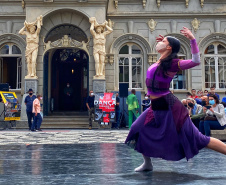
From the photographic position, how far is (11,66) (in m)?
18.0

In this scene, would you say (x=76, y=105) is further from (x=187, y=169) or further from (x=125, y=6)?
(x=187, y=169)

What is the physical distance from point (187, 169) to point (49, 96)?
14751mm

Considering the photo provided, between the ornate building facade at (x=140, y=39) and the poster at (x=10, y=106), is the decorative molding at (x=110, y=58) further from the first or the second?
the poster at (x=10, y=106)

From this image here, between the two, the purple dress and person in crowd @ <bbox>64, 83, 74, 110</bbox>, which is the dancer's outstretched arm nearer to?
the purple dress

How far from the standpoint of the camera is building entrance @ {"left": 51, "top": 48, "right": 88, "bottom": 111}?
19.9 m

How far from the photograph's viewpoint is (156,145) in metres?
4.04

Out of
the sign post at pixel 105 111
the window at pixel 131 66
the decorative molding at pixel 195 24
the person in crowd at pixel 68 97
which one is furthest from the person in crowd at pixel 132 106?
the person in crowd at pixel 68 97

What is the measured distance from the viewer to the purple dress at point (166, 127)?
396cm

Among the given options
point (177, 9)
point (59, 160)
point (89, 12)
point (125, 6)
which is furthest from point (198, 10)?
point (59, 160)

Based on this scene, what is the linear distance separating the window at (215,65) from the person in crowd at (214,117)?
9.24 meters

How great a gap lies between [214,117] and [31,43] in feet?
34.2

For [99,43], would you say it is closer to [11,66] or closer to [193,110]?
[11,66]

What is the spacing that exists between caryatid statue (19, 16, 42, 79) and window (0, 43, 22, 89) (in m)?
1.90

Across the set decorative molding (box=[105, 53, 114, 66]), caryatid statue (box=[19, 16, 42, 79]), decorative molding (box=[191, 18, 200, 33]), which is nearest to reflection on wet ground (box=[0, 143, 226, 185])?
caryatid statue (box=[19, 16, 42, 79])
